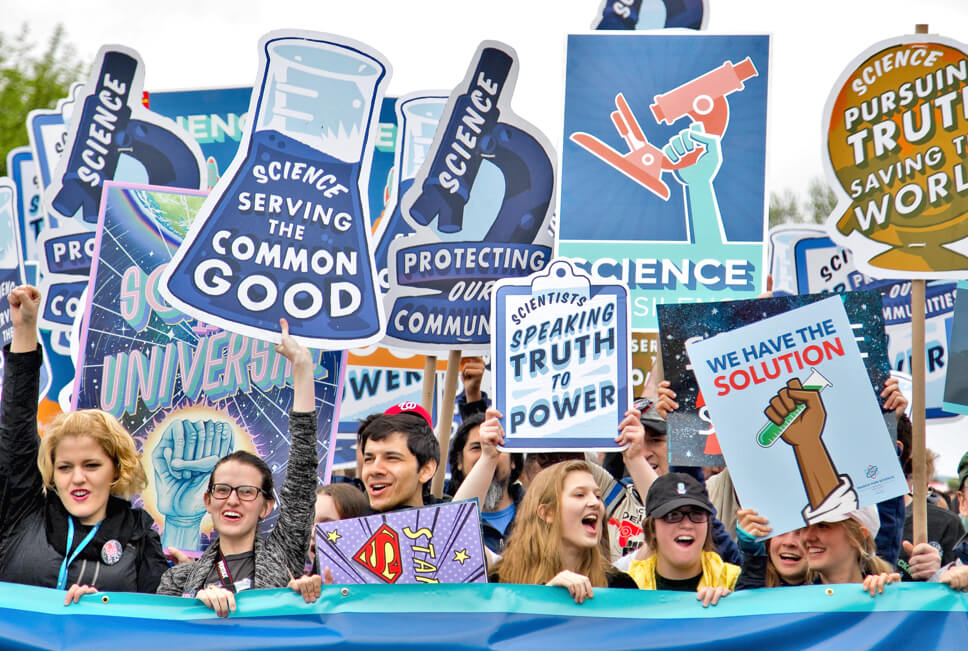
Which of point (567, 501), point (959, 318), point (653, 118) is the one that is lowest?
point (567, 501)

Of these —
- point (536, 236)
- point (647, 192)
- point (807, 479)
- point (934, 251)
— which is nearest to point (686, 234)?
point (647, 192)

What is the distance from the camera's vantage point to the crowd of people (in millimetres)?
3766

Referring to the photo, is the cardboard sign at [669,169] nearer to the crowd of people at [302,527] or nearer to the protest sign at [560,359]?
the protest sign at [560,359]

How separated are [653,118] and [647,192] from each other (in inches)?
14.9

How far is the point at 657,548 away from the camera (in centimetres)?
405

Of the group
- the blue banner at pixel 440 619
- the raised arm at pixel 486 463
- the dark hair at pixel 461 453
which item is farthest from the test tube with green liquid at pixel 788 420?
the dark hair at pixel 461 453

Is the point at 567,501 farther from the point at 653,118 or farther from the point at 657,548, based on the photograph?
the point at 653,118

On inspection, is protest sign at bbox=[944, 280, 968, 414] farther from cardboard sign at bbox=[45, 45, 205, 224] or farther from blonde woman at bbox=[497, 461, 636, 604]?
cardboard sign at bbox=[45, 45, 205, 224]

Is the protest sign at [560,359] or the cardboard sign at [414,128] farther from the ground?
the cardboard sign at [414,128]

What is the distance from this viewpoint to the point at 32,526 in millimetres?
3803

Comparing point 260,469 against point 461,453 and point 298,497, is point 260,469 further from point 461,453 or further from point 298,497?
point 461,453

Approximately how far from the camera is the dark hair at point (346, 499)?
459cm

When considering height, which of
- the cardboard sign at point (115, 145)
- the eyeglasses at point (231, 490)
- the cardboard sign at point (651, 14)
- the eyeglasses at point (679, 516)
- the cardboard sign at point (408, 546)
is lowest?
the cardboard sign at point (408, 546)

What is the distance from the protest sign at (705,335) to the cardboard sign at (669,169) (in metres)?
1.24
